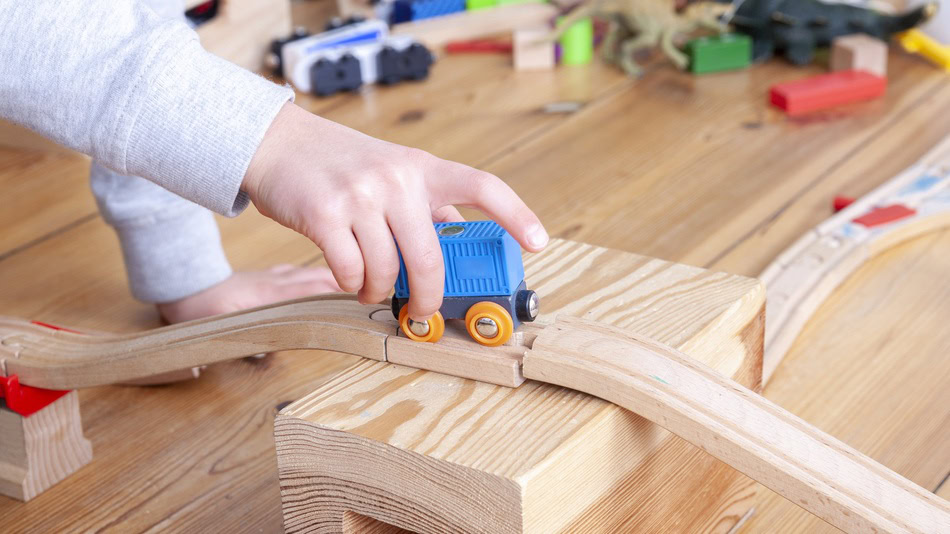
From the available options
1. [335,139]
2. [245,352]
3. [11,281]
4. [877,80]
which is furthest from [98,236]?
[877,80]

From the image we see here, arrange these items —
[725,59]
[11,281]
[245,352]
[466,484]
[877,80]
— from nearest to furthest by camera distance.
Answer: [466,484]
[245,352]
[11,281]
[877,80]
[725,59]

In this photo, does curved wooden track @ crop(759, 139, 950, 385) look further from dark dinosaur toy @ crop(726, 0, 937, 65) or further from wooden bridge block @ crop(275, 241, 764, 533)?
dark dinosaur toy @ crop(726, 0, 937, 65)

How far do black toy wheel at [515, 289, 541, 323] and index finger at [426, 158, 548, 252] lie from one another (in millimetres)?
41

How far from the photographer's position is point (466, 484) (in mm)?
555

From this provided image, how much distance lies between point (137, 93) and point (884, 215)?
0.85 meters

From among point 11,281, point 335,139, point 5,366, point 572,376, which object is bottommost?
point 11,281

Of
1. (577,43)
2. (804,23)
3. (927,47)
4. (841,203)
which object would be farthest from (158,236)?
(927,47)

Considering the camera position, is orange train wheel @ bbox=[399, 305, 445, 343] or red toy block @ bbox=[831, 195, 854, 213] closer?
orange train wheel @ bbox=[399, 305, 445, 343]

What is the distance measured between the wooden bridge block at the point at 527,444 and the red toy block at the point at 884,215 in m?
0.45

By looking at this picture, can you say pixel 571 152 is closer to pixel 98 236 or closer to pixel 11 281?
pixel 98 236

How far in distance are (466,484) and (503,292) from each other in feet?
0.44

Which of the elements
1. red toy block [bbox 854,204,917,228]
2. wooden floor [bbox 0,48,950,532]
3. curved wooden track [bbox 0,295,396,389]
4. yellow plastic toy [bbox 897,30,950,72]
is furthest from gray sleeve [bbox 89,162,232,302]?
yellow plastic toy [bbox 897,30,950,72]

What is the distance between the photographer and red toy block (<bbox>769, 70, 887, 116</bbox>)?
1535 millimetres

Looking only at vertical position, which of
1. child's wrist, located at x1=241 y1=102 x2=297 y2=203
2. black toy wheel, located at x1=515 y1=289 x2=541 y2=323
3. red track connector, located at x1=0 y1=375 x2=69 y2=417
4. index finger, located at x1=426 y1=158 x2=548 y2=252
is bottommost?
red track connector, located at x1=0 y1=375 x2=69 y2=417
